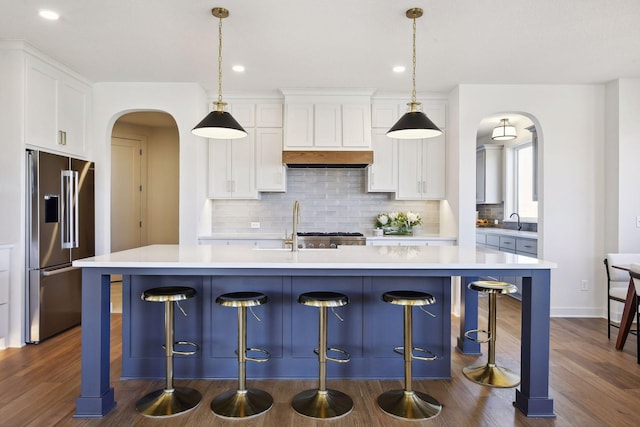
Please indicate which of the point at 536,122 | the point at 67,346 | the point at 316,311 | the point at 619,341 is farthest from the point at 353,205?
the point at 67,346

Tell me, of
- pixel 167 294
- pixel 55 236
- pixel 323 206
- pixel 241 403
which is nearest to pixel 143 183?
pixel 55 236

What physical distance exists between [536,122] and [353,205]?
244 centimetres

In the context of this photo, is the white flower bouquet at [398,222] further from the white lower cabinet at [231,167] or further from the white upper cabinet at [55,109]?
the white upper cabinet at [55,109]

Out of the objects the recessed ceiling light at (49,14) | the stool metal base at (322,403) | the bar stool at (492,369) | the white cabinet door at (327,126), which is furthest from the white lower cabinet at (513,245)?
the recessed ceiling light at (49,14)

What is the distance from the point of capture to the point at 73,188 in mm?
4086

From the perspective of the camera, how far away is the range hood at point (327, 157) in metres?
4.88

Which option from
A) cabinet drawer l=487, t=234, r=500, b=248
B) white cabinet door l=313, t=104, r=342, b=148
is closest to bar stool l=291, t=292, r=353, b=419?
white cabinet door l=313, t=104, r=342, b=148

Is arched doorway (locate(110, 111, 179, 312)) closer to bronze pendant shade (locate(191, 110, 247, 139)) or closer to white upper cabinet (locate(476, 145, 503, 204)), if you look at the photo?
bronze pendant shade (locate(191, 110, 247, 139))

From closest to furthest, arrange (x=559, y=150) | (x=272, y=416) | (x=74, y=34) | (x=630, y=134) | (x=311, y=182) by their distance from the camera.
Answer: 1. (x=272, y=416)
2. (x=74, y=34)
3. (x=630, y=134)
4. (x=559, y=150)
5. (x=311, y=182)

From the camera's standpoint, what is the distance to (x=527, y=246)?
525cm

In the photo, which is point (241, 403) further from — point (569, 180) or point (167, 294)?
point (569, 180)

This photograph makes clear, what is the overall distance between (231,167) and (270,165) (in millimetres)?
499

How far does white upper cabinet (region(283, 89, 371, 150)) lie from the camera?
496cm

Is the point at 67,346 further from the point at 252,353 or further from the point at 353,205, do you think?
Answer: the point at 353,205
